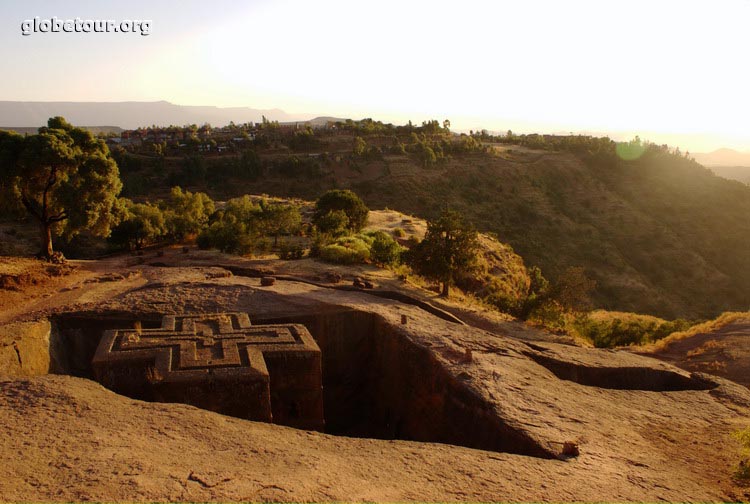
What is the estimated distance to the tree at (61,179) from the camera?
15.0 m

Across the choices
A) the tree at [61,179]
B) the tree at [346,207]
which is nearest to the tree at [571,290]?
the tree at [346,207]

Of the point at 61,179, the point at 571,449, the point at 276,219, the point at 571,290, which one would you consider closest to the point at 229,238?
the point at 276,219

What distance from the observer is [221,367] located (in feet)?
22.5

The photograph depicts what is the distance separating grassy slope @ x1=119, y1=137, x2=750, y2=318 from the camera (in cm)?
3219

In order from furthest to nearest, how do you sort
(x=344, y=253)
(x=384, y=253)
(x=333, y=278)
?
(x=384, y=253) < (x=344, y=253) < (x=333, y=278)

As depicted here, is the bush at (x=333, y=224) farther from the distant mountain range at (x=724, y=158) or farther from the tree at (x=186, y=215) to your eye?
the distant mountain range at (x=724, y=158)

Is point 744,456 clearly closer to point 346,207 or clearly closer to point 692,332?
point 692,332

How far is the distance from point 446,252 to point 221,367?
10238mm

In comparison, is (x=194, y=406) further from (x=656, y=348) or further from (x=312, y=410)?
(x=656, y=348)

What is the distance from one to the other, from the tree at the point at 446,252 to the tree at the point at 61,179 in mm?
9433

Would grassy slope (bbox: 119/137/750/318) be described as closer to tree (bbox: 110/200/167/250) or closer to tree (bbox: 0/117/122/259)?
tree (bbox: 110/200/167/250)

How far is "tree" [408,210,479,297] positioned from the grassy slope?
54.9ft

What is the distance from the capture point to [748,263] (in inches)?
1353

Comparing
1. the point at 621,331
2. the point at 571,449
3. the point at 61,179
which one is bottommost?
the point at 621,331
